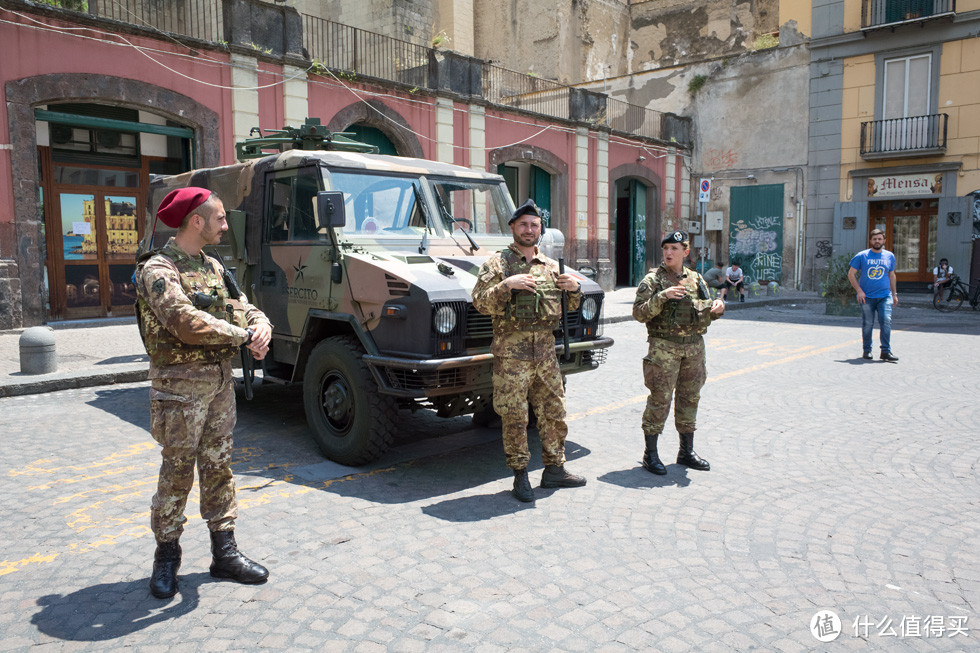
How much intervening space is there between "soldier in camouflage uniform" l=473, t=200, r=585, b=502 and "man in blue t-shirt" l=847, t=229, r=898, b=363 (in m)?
6.97

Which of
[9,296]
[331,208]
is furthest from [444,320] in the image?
[9,296]

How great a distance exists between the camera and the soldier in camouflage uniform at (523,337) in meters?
4.75

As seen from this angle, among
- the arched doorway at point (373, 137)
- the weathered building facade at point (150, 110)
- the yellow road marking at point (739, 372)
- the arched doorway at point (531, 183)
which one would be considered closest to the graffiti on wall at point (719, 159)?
the arched doorway at point (531, 183)

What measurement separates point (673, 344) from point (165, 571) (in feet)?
11.4

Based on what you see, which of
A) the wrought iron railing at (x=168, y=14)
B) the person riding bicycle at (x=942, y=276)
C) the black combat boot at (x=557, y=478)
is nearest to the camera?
the black combat boot at (x=557, y=478)

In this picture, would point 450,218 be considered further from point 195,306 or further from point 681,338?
point 195,306

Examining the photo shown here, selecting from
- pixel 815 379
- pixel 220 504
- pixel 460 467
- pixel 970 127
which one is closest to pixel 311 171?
pixel 460 467

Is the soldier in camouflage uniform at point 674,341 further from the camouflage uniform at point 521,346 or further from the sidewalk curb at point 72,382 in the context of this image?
the sidewalk curb at point 72,382

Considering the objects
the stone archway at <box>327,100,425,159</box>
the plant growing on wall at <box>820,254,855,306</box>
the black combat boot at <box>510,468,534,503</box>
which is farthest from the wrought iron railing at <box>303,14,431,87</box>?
the black combat boot at <box>510,468,534,503</box>

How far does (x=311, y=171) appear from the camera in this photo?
6004 millimetres

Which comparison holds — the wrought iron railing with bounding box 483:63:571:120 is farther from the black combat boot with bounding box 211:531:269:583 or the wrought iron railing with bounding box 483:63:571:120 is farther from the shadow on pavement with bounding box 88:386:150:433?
the black combat boot with bounding box 211:531:269:583

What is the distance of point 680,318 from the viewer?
17.2ft

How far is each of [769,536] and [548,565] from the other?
4.21 feet

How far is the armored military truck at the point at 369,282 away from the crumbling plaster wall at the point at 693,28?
26.2 meters
